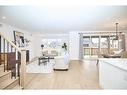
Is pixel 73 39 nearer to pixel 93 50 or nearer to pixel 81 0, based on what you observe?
pixel 93 50

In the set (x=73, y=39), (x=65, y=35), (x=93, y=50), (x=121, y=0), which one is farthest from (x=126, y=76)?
(x=65, y=35)

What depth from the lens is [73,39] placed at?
1157 centimetres

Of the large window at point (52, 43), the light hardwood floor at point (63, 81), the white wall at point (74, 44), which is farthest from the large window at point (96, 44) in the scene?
the light hardwood floor at point (63, 81)

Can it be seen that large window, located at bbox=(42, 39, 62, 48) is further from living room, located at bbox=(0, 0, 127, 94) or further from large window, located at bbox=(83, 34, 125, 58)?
large window, located at bbox=(83, 34, 125, 58)

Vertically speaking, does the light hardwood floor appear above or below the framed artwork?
below

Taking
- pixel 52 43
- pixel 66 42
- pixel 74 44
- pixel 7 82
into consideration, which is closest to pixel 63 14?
pixel 7 82

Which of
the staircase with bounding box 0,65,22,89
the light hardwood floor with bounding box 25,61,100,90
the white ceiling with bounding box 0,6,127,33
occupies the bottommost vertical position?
the light hardwood floor with bounding box 25,61,100,90

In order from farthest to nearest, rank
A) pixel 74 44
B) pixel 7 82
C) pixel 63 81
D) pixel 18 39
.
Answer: pixel 74 44, pixel 18 39, pixel 63 81, pixel 7 82

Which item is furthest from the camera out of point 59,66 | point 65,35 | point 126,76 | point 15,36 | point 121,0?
point 65,35

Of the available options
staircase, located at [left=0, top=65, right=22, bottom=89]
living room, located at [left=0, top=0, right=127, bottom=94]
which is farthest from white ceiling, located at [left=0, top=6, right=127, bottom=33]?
staircase, located at [left=0, top=65, right=22, bottom=89]

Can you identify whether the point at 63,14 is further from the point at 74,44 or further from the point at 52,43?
the point at 52,43

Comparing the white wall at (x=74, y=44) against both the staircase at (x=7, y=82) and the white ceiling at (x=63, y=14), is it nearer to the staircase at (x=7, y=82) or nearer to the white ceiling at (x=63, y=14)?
the white ceiling at (x=63, y=14)
